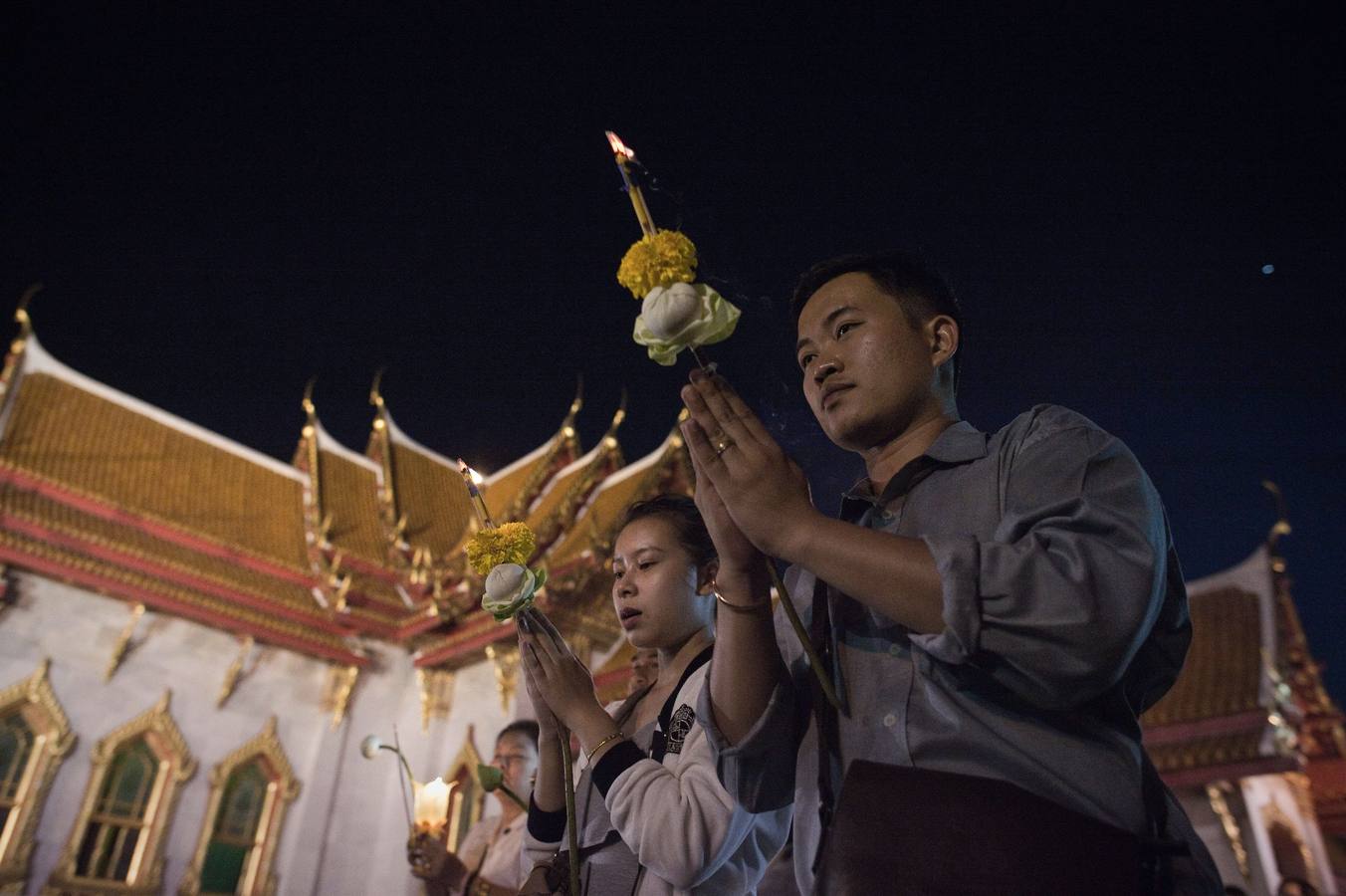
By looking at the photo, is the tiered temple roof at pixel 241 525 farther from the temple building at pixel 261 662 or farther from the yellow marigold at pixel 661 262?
the yellow marigold at pixel 661 262

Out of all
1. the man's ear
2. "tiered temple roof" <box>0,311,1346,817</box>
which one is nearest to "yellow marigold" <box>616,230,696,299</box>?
the man's ear

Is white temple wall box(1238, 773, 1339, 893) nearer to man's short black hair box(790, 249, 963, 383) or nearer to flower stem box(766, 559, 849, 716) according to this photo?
man's short black hair box(790, 249, 963, 383)

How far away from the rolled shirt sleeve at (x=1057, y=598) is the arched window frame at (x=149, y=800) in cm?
1062

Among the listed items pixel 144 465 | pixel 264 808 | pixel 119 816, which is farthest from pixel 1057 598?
pixel 144 465

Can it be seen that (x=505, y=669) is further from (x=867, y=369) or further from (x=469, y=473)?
(x=867, y=369)

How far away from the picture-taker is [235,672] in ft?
32.9

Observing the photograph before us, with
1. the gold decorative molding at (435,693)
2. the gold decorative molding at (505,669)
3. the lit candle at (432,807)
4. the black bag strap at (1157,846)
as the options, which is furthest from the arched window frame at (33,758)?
the black bag strap at (1157,846)

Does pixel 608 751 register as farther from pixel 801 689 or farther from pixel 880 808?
pixel 880 808

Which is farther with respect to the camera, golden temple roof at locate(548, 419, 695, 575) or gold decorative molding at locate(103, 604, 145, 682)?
gold decorative molding at locate(103, 604, 145, 682)

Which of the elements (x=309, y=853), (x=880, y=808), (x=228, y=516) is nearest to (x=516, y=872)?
(x=880, y=808)

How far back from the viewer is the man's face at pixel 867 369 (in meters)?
1.31

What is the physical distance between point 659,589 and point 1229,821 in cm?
644

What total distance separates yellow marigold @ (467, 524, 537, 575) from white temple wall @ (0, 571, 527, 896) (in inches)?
292

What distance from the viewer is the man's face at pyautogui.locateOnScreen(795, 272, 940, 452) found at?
131 cm
